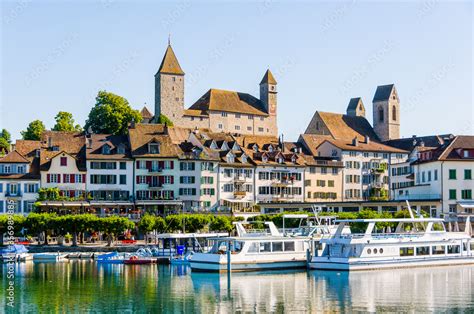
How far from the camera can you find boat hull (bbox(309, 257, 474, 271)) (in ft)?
221

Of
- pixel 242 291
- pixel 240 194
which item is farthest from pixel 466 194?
pixel 242 291

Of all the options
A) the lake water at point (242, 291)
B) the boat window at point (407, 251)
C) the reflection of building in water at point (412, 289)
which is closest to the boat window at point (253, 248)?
the lake water at point (242, 291)

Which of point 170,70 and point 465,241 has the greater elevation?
point 170,70

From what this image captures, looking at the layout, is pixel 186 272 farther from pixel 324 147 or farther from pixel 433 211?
pixel 324 147

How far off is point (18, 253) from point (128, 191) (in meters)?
22.6

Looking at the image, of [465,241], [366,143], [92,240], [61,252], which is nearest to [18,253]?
[61,252]

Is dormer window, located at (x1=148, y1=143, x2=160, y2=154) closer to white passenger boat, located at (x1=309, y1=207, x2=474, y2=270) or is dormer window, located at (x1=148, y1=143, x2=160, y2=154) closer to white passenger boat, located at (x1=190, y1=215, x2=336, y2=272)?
white passenger boat, located at (x1=190, y1=215, x2=336, y2=272)

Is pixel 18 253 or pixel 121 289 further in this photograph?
pixel 18 253

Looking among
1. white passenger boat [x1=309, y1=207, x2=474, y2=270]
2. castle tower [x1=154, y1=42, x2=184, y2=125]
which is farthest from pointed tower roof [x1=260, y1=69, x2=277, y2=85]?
white passenger boat [x1=309, y1=207, x2=474, y2=270]

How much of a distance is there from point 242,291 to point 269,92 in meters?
107

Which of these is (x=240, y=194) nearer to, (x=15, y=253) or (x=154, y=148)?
(x=154, y=148)

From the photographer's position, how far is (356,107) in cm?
17150

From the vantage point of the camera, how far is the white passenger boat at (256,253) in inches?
2719

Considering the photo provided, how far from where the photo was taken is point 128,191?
105 m
